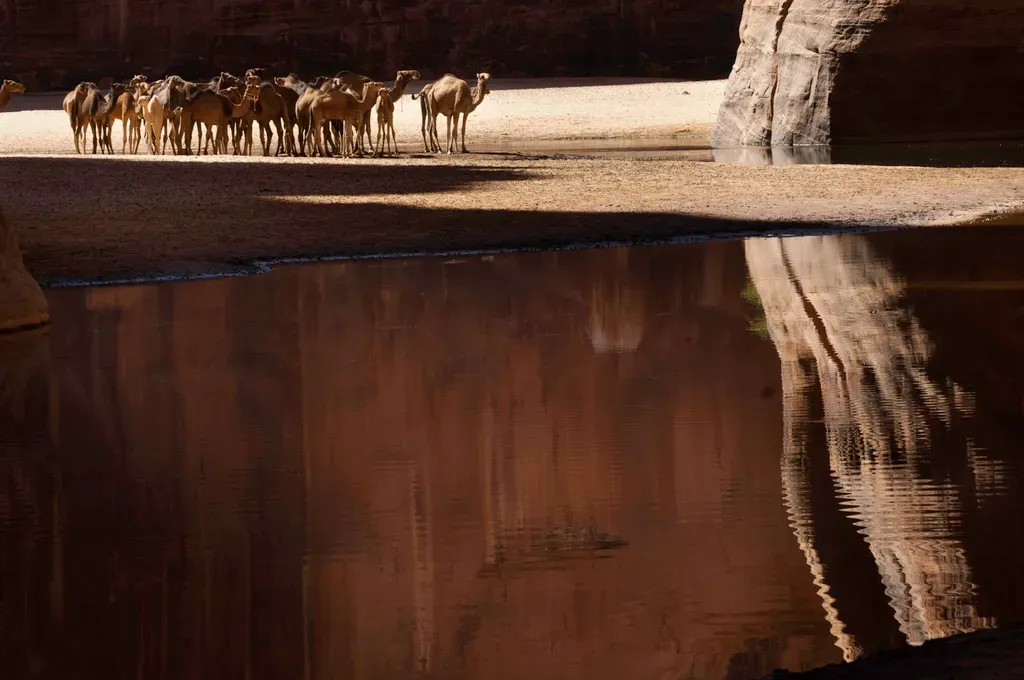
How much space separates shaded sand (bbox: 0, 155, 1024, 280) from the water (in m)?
3.03

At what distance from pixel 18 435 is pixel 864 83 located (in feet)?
77.1

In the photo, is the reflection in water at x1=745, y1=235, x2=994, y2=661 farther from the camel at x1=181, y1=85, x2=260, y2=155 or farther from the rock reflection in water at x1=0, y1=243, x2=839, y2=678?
the camel at x1=181, y1=85, x2=260, y2=155

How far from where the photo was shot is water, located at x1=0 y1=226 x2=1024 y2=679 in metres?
4.52

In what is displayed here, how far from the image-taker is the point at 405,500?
5969mm

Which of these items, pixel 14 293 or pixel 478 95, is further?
pixel 478 95

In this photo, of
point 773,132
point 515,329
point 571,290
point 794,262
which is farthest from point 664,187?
point 773,132

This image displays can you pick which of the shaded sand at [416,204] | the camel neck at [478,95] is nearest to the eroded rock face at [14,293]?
the shaded sand at [416,204]

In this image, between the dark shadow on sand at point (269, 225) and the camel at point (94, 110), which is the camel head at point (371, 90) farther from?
the dark shadow on sand at point (269, 225)

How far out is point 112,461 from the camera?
6.84 meters

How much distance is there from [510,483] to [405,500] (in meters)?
0.44

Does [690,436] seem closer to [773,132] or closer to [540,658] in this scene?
[540,658]

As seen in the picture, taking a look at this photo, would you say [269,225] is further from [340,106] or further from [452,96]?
[452,96]

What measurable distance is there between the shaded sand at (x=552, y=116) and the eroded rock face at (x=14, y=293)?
809 inches

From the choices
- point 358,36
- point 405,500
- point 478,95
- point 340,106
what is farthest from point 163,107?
point 358,36
